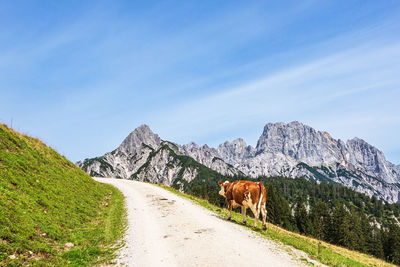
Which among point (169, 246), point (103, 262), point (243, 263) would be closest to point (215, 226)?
point (169, 246)

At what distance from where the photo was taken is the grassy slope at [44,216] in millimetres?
9750

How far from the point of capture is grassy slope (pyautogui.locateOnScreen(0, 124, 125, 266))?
384 inches

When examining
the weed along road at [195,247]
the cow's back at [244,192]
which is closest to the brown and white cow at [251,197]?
the cow's back at [244,192]

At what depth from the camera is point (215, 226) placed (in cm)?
1466

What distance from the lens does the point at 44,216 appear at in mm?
13188

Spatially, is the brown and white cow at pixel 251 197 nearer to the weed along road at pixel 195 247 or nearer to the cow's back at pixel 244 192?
the cow's back at pixel 244 192

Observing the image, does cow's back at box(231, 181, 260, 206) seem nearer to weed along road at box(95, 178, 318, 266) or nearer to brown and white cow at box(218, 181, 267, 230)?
brown and white cow at box(218, 181, 267, 230)

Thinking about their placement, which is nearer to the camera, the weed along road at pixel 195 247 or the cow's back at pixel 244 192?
the weed along road at pixel 195 247

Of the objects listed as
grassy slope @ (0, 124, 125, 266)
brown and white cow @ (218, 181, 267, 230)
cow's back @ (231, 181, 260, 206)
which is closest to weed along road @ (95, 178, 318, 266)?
grassy slope @ (0, 124, 125, 266)

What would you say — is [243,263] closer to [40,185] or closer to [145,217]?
[145,217]

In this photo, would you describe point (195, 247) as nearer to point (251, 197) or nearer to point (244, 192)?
point (251, 197)

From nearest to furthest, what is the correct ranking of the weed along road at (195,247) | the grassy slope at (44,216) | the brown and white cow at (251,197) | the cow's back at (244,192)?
the weed along road at (195,247) → the grassy slope at (44,216) → the brown and white cow at (251,197) → the cow's back at (244,192)

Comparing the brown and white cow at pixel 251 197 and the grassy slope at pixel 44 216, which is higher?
the brown and white cow at pixel 251 197

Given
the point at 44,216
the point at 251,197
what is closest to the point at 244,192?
the point at 251,197
